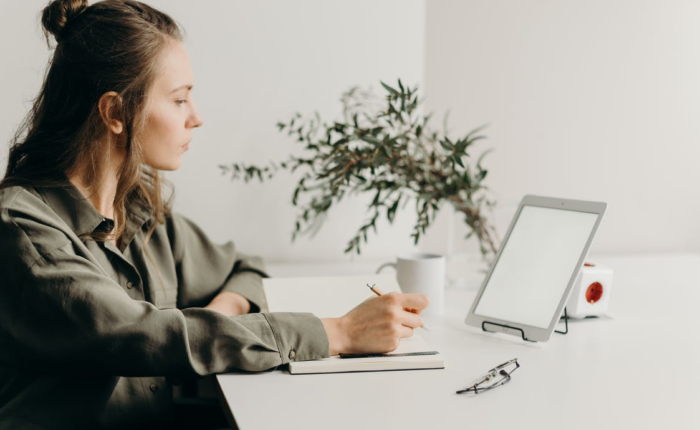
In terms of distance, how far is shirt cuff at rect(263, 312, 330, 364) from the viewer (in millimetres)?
987

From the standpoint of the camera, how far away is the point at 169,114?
120 centimetres

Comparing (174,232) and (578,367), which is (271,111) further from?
(578,367)

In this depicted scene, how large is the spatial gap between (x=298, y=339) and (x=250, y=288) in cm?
42

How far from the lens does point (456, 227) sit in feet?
5.52

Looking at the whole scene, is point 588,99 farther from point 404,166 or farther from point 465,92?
point 404,166

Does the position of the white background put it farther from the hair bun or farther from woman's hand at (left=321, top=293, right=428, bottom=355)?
woman's hand at (left=321, top=293, right=428, bottom=355)

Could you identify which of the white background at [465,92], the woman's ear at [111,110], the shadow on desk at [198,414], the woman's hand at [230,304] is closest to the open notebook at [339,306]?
the woman's hand at [230,304]

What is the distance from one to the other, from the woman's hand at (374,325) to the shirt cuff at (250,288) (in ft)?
1.16

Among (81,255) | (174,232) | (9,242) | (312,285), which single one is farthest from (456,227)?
(9,242)

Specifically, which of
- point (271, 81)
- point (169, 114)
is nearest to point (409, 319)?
point (169, 114)

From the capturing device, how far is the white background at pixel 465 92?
5.71 ft

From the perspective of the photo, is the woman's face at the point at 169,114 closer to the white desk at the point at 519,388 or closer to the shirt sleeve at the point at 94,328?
the shirt sleeve at the point at 94,328

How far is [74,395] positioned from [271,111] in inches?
37.8

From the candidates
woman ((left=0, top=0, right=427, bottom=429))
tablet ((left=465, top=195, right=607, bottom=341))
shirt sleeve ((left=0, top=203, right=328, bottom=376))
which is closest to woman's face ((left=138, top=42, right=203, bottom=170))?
woman ((left=0, top=0, right=427, bottom=429))
